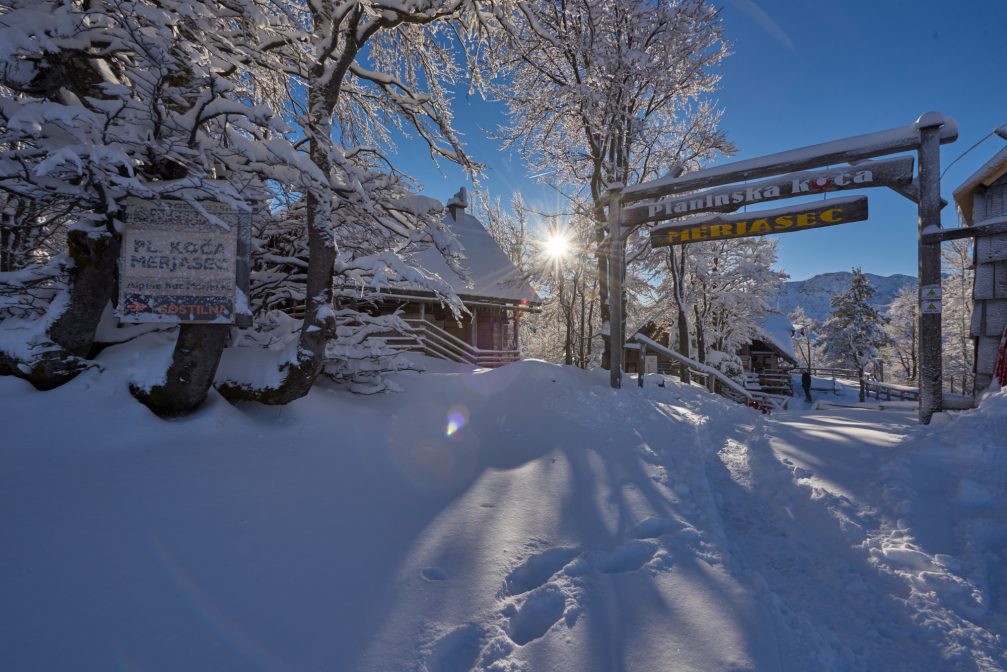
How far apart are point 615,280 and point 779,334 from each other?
3179 cm

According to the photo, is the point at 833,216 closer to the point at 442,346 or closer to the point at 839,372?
the point at 442,346

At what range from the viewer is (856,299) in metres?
33.5

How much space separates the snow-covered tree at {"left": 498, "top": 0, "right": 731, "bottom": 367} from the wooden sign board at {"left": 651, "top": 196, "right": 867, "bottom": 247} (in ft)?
8.90

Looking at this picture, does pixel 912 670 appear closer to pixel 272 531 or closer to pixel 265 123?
pixel 272 531

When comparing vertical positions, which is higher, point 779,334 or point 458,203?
point 458,203

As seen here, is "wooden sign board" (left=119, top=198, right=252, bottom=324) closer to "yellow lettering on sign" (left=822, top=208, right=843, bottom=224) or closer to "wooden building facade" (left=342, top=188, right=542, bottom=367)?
"yellow lettering on sign" (left=822, top=208, right=843, bottom=224)

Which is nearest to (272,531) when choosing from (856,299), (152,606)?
(152,606)

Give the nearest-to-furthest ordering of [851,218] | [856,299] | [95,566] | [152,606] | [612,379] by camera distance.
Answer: [152,606]
[95,566]
[851,218]
[612,379]
[856,299]

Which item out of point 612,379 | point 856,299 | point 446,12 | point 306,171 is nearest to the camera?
point 306,171

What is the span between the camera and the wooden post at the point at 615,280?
8445mm

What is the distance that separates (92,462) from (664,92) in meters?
14.3

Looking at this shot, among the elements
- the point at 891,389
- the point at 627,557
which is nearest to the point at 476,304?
the point at 891,389

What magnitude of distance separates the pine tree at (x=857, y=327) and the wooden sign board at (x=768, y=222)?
1278 inches

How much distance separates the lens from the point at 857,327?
32.6 meters
